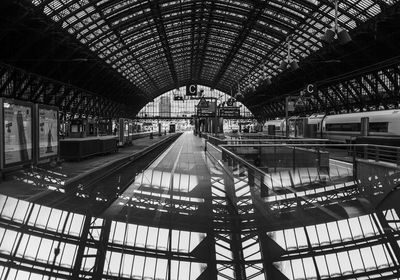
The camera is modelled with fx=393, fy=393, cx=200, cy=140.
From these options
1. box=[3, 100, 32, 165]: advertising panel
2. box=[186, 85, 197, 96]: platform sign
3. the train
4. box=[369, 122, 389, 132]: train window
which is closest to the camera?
box=[3, 100, 32, 165]: advertising panel

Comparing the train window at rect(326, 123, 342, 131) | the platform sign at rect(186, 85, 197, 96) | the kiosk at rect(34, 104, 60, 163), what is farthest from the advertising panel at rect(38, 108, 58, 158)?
the train window at rect(326, 123, 342, 131)

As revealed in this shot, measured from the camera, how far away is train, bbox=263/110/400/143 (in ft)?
89.7

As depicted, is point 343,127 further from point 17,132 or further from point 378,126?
point 17,132

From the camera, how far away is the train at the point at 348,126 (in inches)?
1077

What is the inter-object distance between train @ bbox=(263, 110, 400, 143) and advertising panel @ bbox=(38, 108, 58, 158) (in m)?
12.7

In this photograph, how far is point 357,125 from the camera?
107 feet

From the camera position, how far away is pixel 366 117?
101 feet

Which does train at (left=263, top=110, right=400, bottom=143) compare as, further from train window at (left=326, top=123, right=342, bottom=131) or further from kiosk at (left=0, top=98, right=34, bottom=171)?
kiosk at (left=0, top=98, right=34, bottom=171)

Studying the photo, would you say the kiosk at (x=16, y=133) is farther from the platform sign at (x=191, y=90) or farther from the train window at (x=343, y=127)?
the train window at (x=343, y=127)

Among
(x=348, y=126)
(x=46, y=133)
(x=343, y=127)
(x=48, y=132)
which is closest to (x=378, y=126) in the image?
(x=348, y=126)

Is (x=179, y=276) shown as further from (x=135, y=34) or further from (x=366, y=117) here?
(x=135, y=34)

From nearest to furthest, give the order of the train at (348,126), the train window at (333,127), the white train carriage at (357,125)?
the white train carriage at (357,125) → the train at (348,126) → the train window at (333,127)

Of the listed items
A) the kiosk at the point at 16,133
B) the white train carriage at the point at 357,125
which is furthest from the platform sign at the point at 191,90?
the kiosk at the point at 16,133

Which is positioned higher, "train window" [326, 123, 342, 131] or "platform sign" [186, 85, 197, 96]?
"platform sign" [186, 85, 197, 96]
